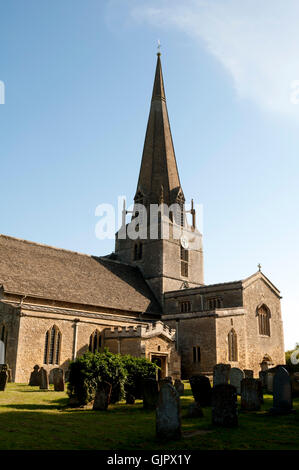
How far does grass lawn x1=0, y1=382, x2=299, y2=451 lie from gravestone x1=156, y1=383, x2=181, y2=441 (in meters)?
0.26

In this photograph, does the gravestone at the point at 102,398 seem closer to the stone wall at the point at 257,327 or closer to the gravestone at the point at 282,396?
the gravestone at the point at 282,396

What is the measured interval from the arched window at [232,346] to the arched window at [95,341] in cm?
945

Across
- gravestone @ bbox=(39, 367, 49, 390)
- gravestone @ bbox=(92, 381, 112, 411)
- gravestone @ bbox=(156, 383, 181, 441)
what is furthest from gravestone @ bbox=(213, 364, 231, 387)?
gravestone @ bbox=(156, 383, 181, 441)

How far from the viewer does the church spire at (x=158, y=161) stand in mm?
44125

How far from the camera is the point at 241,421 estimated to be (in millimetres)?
12461

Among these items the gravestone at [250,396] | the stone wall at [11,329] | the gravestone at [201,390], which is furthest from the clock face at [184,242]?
the gravestone at [250,396]

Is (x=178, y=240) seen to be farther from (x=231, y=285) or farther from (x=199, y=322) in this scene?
(x=199, y=322)

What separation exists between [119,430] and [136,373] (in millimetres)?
7512

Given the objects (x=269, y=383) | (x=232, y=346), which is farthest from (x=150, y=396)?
(x=232, y=346)

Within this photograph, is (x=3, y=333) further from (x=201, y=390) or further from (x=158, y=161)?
(x=158, y=161)

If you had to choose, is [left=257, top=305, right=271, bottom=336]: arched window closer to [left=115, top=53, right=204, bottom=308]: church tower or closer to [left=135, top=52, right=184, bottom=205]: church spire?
[left=115, top=53, right=204, bottom=308]: church tower

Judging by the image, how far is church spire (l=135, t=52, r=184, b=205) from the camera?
44.1 metres

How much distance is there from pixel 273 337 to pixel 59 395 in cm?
2346
